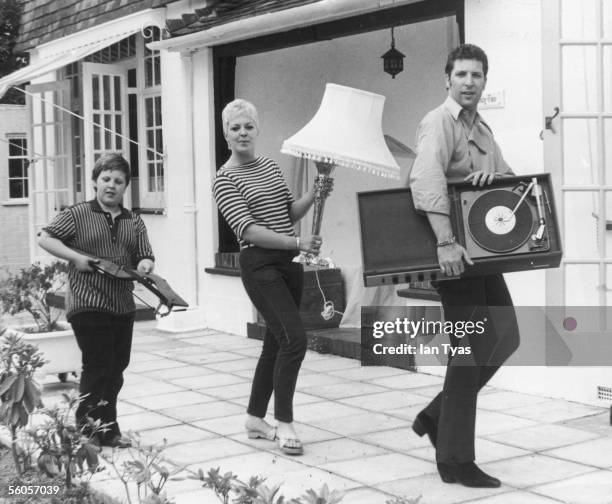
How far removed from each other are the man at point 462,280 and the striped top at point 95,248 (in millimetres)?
1839

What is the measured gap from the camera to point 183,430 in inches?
237

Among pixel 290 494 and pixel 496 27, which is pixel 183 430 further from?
pixel 496 27

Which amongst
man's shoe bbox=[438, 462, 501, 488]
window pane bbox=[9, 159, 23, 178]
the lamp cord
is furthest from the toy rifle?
window pane bbox=[9, 159, 23, 178]

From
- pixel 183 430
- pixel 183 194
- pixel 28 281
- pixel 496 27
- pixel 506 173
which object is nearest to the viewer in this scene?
pixel 506 173

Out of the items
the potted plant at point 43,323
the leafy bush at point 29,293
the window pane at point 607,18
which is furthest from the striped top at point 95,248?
the window pane at point 607,18

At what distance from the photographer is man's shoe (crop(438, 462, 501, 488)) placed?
4641mm

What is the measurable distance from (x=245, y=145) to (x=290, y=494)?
1868 millimetres

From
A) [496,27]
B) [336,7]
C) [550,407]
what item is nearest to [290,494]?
[550,407]

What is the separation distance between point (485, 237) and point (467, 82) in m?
Result: 0.72

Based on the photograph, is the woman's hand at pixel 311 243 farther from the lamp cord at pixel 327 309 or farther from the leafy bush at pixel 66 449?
the lamp cord at pixel 327 309

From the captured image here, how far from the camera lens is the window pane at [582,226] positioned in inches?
247

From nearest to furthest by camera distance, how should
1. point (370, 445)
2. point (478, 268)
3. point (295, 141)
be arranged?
point (478, 268) → point (295, 141) → point (370, 445)

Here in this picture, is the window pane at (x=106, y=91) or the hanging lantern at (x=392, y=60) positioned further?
the window pane at (x=106, y=91)

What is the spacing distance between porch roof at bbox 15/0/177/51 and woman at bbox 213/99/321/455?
222 inches
